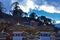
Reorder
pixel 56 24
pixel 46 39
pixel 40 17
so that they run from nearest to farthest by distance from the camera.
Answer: pixel 46 39, pixel 56 24, pixel 40 17

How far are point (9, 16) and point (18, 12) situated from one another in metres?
1.03

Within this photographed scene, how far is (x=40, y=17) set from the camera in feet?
47.1

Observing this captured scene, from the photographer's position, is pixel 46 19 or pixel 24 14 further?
pixel 24 14

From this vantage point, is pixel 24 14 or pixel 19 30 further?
pixel 24 14

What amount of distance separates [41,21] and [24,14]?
64.4 inches

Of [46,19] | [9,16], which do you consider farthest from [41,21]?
[9,16]

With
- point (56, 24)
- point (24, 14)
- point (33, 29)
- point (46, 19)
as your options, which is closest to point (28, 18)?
point (24, 14)

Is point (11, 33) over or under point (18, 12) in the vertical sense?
under

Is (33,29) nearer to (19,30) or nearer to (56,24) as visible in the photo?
(19,30)

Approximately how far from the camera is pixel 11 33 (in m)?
11.0

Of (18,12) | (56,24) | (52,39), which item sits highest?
(18,12)

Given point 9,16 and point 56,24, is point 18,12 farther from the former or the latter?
point 56,24

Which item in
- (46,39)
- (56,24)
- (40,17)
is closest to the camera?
(46,39)

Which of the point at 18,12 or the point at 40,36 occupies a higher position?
the point at 18,12
